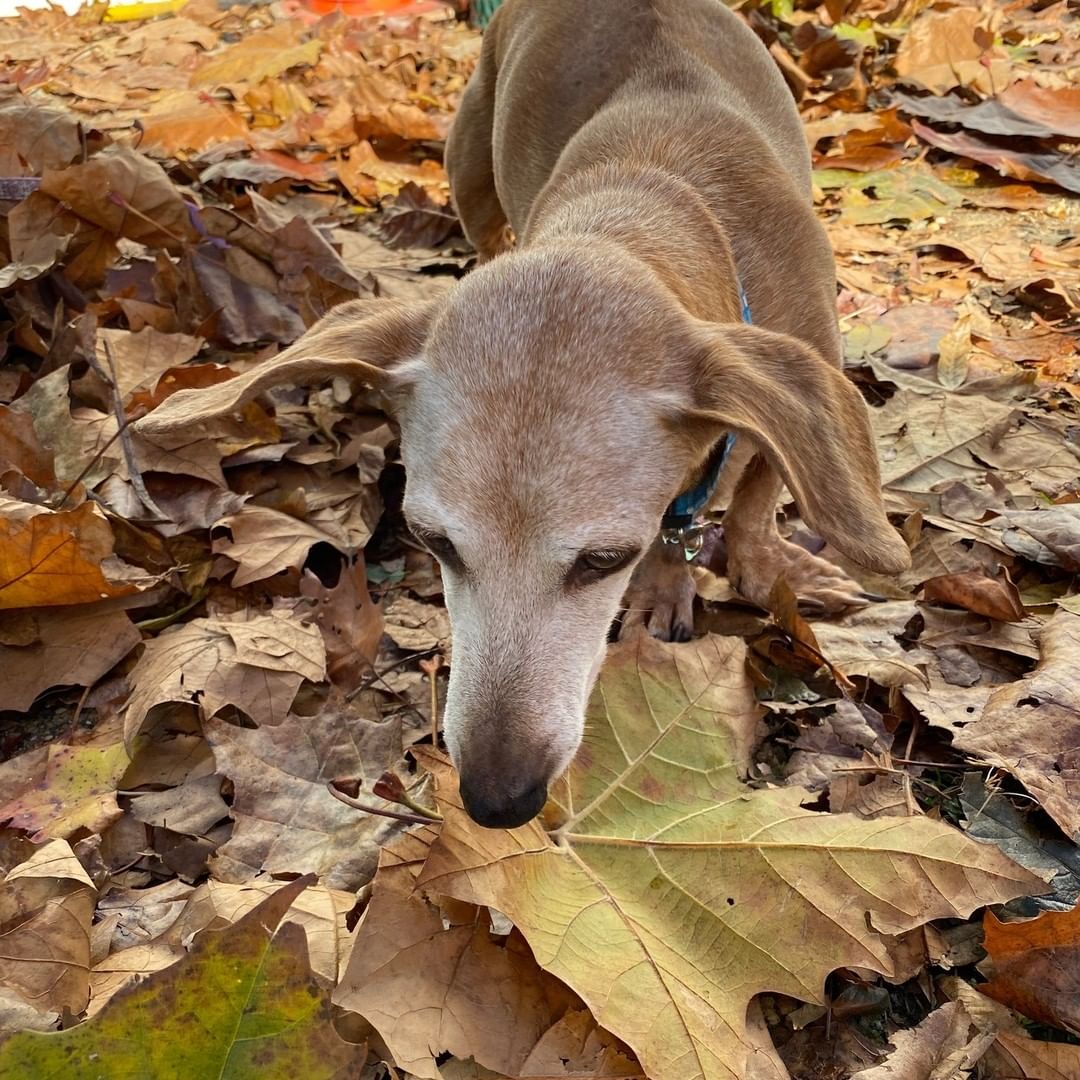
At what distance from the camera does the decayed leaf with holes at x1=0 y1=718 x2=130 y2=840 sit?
83.2 inches

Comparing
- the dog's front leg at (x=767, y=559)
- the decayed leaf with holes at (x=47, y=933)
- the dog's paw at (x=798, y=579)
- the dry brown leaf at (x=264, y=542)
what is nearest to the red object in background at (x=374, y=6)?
the dry brown leaf at (x=264, y=542)

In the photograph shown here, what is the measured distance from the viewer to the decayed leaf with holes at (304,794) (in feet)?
6.52

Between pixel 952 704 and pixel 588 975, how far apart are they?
3.95ft

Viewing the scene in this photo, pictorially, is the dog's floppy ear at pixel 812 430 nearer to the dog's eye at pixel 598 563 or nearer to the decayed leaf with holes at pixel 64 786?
the dog's eye at pixel 598 563

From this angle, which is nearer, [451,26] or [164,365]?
[164,365]

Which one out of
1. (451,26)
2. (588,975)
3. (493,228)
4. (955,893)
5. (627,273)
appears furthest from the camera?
(451,26)

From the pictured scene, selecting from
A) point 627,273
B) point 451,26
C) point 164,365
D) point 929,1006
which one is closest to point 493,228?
point 164,365

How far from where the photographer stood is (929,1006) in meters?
1.78

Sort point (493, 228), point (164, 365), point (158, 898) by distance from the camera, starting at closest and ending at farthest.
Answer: point (158, 898), point (164, 365), point (493, 228)

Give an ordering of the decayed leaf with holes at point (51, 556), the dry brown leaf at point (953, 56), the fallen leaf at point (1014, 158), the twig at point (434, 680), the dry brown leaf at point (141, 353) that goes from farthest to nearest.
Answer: the dry brown leaf at point (953, 56), the fallen leaf at point (1014, 158), the dry brown leaf at point (141, 353), the twig at point (434, 680), the decayed leaf with holes at point (51, 556)

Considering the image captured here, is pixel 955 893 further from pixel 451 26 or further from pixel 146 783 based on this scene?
pixel 451 26

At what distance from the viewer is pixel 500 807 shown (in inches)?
68.8

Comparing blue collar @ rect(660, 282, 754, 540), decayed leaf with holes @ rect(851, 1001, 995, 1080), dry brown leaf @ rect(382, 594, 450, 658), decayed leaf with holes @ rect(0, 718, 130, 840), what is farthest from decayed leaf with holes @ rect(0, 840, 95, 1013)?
blue collar @ rect(660, 282, 754, 540)

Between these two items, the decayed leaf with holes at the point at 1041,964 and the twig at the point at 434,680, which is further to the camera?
the twig at the point at 434,680
